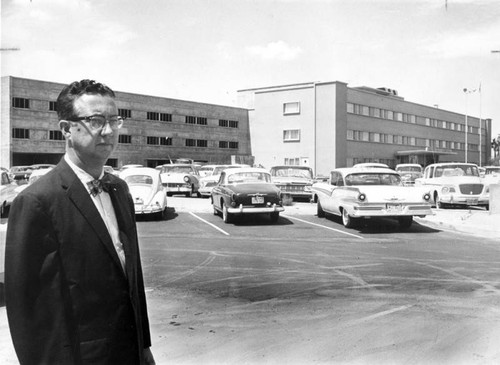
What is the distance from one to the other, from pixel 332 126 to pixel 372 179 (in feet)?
127

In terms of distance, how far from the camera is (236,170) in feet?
48.0

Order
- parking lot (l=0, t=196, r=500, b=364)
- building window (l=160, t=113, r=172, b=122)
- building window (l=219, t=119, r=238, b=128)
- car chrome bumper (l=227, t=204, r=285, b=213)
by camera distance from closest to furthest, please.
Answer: parking lot (l=0, t=196, r=500, b=364)
car chrome bumper (l=227, t=204, r=285, b=213)
building window (l=160, t=113, r=172, b=122)
building window (l=219, t=119, r=238, b=128)

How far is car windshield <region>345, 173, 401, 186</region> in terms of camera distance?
41.2 ft

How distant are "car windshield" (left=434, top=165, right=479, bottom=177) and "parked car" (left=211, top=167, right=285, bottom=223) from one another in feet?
25.1

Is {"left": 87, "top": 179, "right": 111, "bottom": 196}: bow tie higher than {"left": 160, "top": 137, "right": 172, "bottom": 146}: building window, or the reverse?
{"left": 160, "top": 137, "right": 172, "bottom": 146}: building window

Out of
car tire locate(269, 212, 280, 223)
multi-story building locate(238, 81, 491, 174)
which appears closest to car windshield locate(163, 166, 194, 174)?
car tire locate(269, 212, 280, 223)

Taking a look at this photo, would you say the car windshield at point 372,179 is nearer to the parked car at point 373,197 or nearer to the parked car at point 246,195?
the parked car at point 373,197

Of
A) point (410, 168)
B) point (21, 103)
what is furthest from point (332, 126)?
point (21, 103)

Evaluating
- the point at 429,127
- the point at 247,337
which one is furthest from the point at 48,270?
the point at 429,127

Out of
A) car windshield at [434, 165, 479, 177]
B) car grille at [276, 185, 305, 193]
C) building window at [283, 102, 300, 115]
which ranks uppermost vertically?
building window at [283, 102, 300, 115]

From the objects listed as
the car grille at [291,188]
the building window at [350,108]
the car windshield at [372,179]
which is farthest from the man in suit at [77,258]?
the building window at [350,108]

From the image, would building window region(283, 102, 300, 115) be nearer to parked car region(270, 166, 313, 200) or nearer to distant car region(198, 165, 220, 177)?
distant car region(198, 165, 220, 177)

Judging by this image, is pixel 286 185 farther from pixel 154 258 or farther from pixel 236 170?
pixel 154 258

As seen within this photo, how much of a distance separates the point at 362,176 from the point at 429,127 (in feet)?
197
